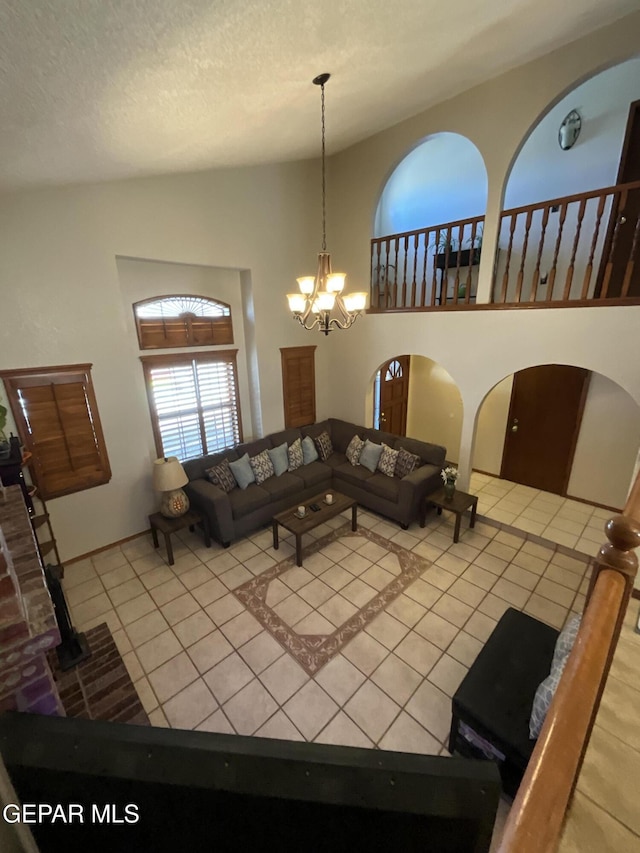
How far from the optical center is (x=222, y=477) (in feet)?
14.3

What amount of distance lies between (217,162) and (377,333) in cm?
275

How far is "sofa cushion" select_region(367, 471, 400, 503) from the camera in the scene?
4.44 metres

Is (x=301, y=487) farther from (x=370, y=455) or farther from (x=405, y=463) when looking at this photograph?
(x=405, y=463)

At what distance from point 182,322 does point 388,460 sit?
3.16 metres

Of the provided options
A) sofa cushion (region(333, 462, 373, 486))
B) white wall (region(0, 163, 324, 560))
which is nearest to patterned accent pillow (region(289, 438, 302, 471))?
sofa cushion (region(333, 462, 373, 486))

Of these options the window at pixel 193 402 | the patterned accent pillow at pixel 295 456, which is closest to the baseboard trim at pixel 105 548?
the window at pixel 193 402

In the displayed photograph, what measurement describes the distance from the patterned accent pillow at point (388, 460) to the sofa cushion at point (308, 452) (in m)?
0.99

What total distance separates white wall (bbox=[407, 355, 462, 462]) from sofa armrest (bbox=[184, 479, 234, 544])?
4015 millimetres

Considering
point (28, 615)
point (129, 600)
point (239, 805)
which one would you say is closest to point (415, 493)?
point (129, 600)

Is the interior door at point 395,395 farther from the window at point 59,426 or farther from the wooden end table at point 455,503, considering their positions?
the window at point 59,426

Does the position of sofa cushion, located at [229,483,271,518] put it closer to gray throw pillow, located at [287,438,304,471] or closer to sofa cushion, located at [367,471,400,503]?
gray throw pillow, located at [287,438,304,471]

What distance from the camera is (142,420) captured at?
4141 mm

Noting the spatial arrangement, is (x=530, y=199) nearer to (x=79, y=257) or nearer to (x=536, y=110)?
(x=536, y=110)

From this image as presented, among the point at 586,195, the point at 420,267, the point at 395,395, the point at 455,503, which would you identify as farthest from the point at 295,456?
the point at 586,195
